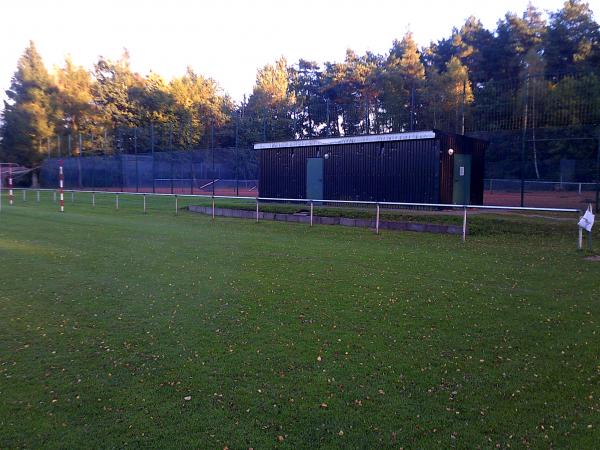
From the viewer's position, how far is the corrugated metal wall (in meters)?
18.5

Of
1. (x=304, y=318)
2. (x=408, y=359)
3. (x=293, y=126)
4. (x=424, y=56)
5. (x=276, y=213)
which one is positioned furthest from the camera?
(x=424, y=56)

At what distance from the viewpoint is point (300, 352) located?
15.7 feet

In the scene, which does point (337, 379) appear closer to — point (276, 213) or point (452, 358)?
point (452, 358)

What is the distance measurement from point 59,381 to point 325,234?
1056 centimetres

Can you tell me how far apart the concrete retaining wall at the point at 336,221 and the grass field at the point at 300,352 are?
4.52 metres

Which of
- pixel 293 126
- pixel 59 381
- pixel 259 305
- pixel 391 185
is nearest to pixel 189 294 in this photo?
pixel 259 305

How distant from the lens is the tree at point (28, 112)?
50125mm

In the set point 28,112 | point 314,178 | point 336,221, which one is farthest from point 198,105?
point 336,221

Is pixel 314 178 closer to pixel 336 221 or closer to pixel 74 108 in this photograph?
pixel 336 221

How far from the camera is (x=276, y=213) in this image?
19062mm

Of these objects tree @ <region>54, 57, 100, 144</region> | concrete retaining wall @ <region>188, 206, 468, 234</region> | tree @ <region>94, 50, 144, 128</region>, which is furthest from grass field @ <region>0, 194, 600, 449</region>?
tree @ <region>54, 57, 100, 144</region>

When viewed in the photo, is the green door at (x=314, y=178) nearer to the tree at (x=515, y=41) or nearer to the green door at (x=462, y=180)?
the green door at (x=462, y=180)

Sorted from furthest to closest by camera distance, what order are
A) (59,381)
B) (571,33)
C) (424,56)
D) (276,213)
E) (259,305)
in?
(424,56)
(571,33)
(276,213)
(259,305)
(59,381)

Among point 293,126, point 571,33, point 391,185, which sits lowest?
point 391,185
